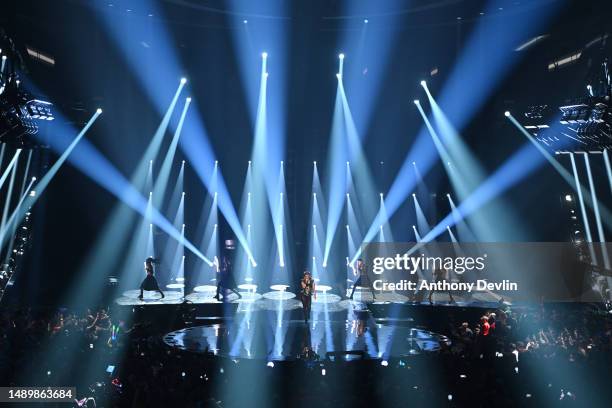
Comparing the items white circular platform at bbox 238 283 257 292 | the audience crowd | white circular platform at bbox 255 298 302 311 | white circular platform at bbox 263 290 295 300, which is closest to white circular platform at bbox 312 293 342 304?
white circular platform at bbox 255 298 302 311

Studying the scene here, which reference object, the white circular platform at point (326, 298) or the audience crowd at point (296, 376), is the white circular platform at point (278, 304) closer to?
the white circular platform at point (326, 298)

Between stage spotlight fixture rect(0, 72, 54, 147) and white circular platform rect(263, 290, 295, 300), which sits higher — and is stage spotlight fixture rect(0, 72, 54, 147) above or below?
above

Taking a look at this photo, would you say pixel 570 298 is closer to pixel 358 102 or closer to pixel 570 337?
pixel 570 337

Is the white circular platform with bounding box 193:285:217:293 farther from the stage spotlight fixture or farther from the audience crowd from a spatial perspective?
the audience crowd

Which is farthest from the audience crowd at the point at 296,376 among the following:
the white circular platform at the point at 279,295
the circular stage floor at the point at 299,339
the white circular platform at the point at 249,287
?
the white circular platform at the point at 249,287

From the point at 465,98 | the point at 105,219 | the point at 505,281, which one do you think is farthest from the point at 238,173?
the point at 505,281

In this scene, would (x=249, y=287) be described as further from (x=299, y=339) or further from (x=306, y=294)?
(x=299, y=339)

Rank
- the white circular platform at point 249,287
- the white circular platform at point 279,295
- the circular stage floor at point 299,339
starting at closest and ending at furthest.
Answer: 1. the circular stage floor at point 299,339
2. the white circular platform at point 279,295
3. the white circular platform at point 249,287

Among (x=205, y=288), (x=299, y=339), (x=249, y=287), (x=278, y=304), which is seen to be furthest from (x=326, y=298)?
(x=299, y=339)

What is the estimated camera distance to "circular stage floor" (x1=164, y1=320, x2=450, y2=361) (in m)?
7.96

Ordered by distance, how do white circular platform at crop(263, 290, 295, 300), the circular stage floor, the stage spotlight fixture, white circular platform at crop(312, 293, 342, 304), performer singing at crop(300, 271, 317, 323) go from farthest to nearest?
1. white circular platform at crop(263, 290, 295, 300)
2. white circular platform at crop(312, 293, 342, 304)
3. performer singing at crop(300, 271, 317, 323)
4. the stage spotlight fixture
5. the circular stage floor

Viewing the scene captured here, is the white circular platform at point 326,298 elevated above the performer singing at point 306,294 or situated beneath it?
elevated above

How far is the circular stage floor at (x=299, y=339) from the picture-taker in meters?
7.96

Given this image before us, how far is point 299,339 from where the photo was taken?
9297 millimetres
